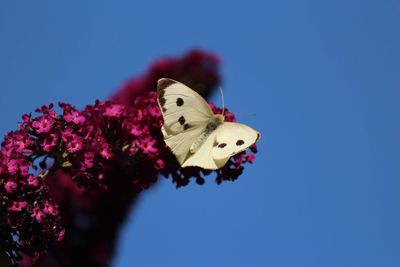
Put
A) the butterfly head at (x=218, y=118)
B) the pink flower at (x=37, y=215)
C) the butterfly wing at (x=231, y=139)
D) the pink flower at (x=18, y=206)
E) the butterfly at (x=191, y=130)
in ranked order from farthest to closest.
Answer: the butterfly head at (x=218, y=118)
the butterfly at (x=191, y=130)
the butterfly wing at (x=231, y=139)
the pink flower at (x=37, y=215)
the pink flower at (x=18, y=206)

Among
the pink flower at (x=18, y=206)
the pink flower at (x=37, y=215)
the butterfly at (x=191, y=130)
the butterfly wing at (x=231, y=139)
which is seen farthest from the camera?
the butterfly at (x=191, y=130)

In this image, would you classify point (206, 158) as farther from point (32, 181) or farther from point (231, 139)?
point (32, 181)

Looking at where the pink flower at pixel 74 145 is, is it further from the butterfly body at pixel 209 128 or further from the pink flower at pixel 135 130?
the butterfly body at pixel 209 128

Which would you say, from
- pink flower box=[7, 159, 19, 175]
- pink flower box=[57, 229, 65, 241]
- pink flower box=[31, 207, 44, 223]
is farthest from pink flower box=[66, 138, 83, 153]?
pink flower box=[57, 229, 65, 241]

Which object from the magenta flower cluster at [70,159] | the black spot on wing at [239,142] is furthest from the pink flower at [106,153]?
the black spot on wing at [239,142]

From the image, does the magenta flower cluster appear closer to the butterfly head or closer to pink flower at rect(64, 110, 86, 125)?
pink flower at rect(64, 110, 86, 125)

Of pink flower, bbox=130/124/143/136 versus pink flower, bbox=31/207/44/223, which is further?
pink flower, bbox=130/124/143/136

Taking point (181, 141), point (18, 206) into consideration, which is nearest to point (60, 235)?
point (18, 206)
